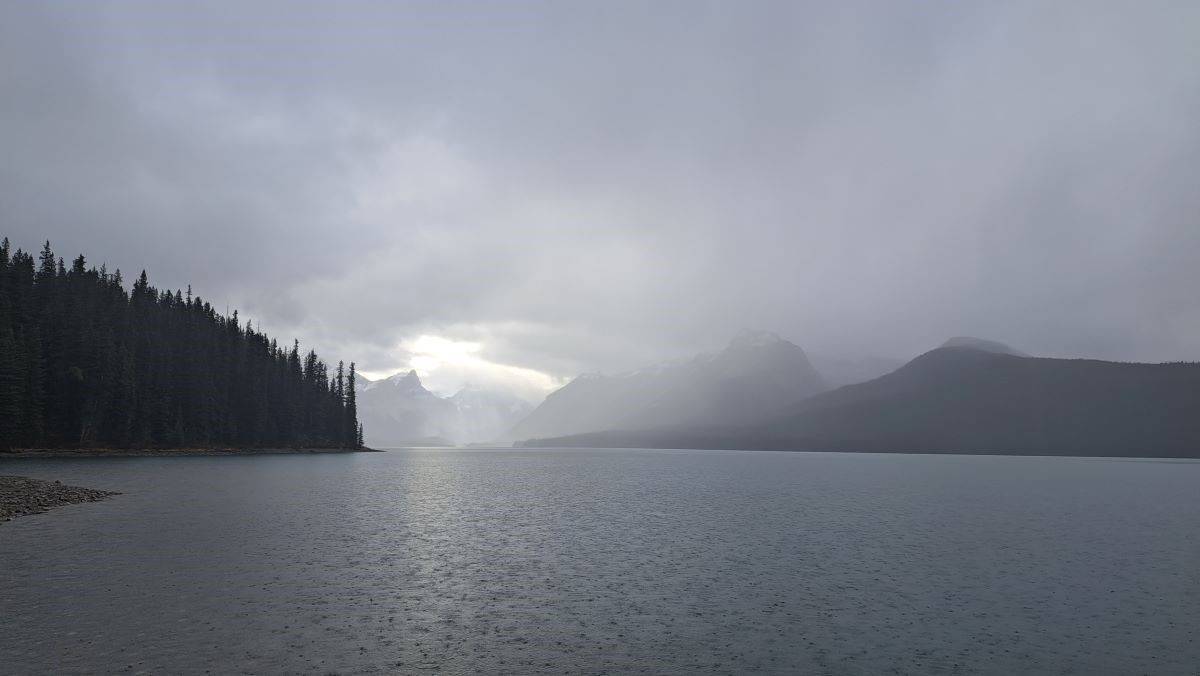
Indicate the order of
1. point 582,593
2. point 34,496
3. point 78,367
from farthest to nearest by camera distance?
point 78,367 < point 34,496 < point 582,593

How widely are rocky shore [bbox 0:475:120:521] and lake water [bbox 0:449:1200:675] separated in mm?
3032

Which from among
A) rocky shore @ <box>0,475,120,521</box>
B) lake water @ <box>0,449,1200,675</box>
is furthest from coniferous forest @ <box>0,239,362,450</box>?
lake water @ <box>0,449,1200,675</box>

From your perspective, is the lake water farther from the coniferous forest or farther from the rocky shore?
the coniferous forest

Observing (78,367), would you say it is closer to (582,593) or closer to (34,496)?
(34,496)

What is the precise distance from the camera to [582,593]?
1426 inches

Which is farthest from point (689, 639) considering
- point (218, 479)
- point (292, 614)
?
point (218, 479)

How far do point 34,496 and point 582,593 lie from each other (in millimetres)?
66600

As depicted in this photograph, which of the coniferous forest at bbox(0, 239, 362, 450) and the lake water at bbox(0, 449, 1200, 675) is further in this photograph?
the coniferous forest at bbox(0, 239, 362, 450)

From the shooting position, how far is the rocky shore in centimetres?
5908

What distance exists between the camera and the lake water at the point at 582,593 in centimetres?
2550

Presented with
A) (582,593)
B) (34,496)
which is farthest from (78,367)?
(582,593)

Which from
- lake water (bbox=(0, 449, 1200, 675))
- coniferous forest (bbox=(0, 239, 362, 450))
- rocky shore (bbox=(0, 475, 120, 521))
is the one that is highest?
coniferous forest (bbox=(0, 239, 362, 450))

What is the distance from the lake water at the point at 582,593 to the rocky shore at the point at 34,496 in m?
3.03

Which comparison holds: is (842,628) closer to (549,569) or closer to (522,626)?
(522,626)
